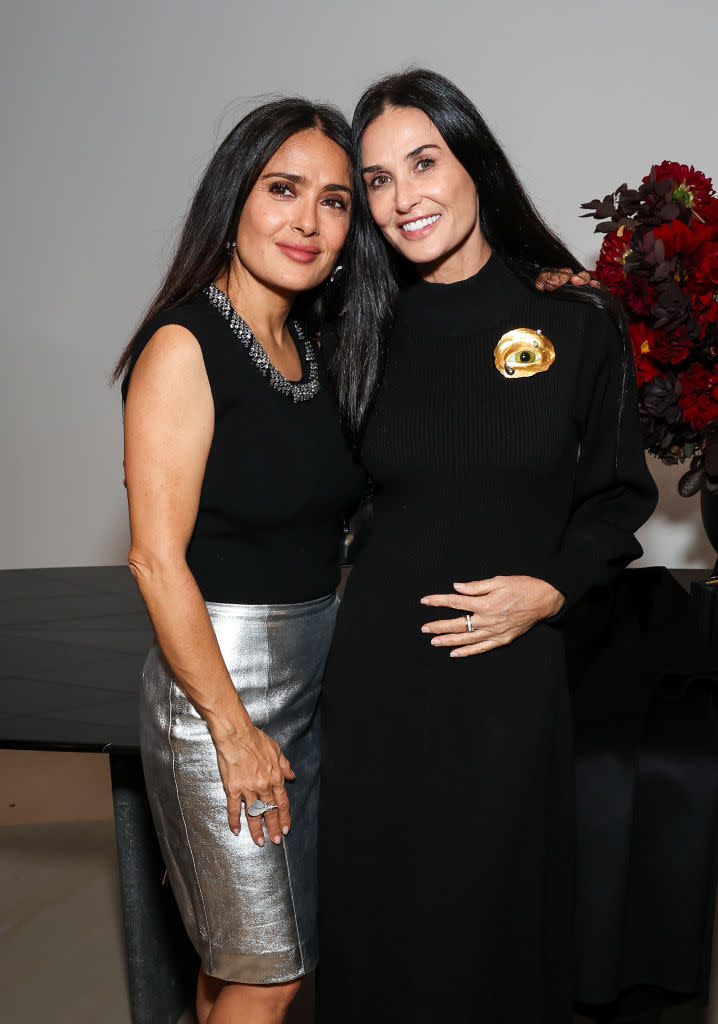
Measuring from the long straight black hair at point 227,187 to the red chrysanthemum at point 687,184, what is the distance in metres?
0.82

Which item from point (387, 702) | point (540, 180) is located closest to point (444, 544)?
point (387, 702)

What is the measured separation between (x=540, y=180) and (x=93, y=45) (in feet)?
5.63

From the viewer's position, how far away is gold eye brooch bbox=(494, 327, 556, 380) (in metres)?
1.58

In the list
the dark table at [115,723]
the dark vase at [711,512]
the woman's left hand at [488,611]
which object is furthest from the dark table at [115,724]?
the dark vase at [711,512]

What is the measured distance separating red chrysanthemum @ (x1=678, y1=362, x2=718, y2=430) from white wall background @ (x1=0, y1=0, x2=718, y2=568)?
3.17 feet

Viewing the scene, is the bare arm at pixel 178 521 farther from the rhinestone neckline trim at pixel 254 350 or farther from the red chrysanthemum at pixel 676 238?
the red chrysanthemum at pixel 676 238

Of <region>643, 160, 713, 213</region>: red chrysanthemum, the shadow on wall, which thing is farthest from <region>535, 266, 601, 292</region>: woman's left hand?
the shadow on wall

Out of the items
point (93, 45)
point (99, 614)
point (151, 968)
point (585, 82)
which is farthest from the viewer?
point (93, 45)

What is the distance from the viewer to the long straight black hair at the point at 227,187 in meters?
1.56

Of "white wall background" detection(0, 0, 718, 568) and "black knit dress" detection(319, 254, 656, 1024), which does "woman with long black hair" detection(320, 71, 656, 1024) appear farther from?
"white wall background" detection(0, 0, 718, 568)

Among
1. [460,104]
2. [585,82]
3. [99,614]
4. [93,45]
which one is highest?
[93,45]

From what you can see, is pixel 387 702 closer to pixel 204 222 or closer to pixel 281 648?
pixel 281 648

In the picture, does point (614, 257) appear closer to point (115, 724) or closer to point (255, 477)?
point (255, 477)

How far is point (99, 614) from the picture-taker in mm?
2588
